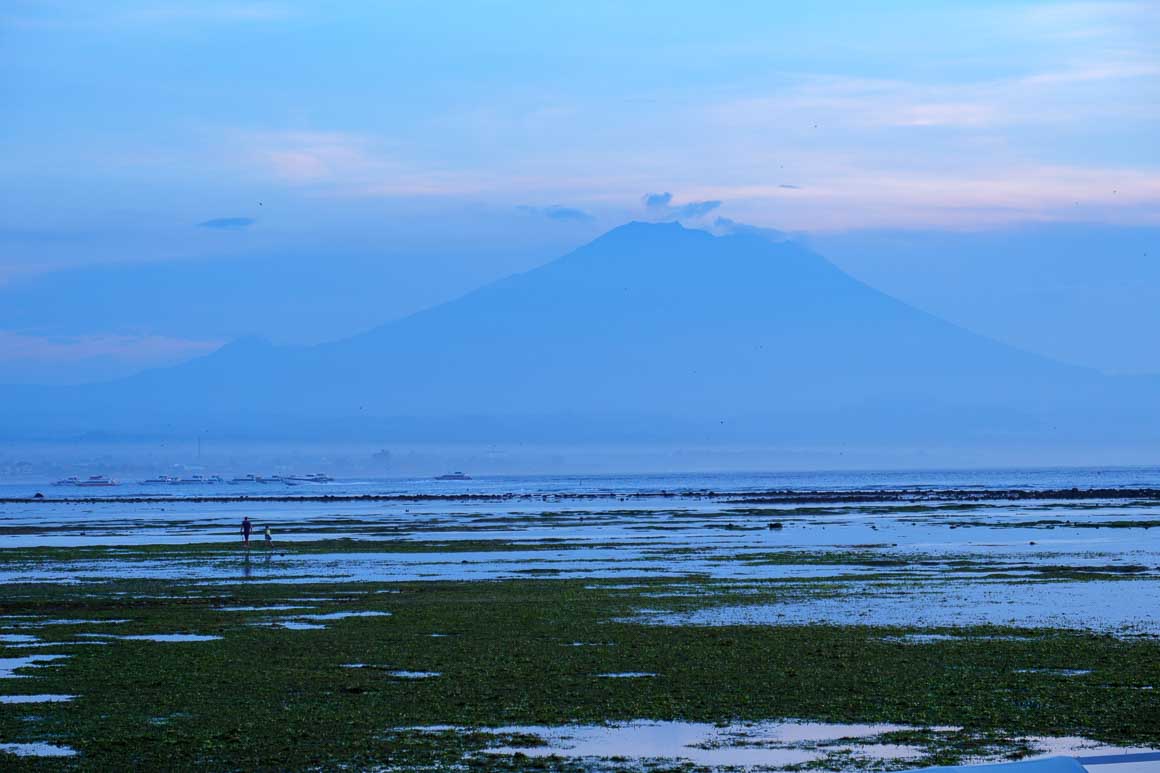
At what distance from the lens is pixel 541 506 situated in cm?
11862

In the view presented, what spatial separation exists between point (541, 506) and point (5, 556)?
2497 inches

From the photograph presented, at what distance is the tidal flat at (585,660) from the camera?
16.3 meters

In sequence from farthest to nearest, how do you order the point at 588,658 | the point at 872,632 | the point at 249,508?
the point at 249,508
the point at 872,632
the point at 588,658

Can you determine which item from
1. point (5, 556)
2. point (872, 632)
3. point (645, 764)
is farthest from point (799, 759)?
point (5, 556)

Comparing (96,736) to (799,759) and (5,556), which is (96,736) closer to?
(799,759)

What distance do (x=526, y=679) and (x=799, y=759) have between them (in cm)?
640

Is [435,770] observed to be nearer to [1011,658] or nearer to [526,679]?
[526,679]

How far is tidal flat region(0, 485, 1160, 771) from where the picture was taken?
16.3 meters

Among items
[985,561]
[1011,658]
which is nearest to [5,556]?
[985,561]

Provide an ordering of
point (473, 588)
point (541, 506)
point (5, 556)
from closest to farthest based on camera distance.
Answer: point (473, 588) < point (5, 556) < point (541, 506)

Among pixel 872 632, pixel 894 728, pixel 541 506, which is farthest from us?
pixel 541 506

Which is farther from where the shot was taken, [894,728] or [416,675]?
[416,675]

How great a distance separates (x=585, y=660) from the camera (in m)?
23.1

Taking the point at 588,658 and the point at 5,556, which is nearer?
the point at 588,658
